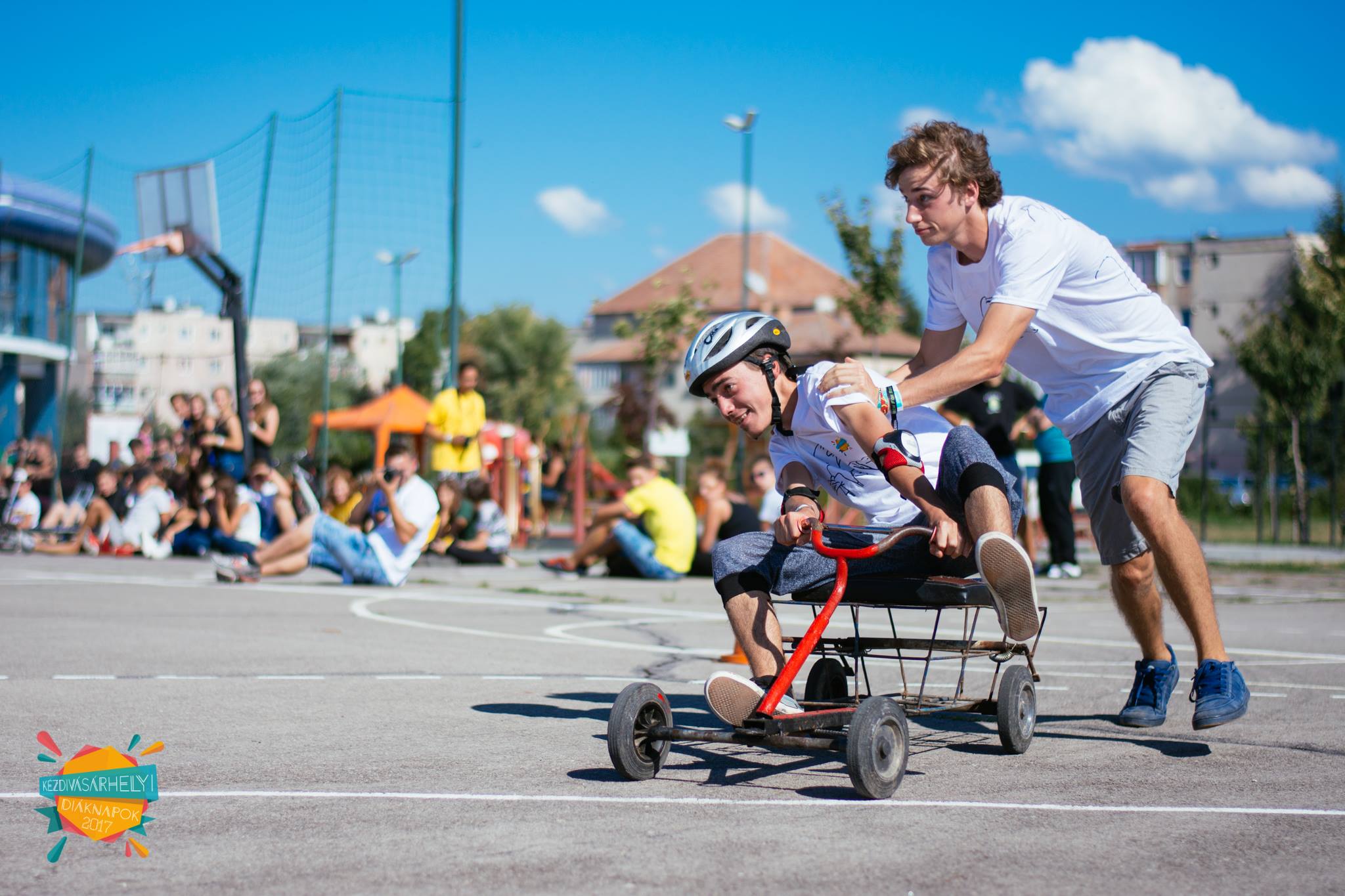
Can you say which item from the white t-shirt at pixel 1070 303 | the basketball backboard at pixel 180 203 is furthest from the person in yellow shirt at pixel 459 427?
the white t-shirt at pixel 1070 303

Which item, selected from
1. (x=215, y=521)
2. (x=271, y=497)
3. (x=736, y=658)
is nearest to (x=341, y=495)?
(x=271, y=497)

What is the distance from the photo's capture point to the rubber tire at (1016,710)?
14.7ft

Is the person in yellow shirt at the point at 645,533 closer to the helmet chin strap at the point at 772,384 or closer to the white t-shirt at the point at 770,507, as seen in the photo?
the white t-shirt at the point at 770,507

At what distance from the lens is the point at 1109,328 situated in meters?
4.96

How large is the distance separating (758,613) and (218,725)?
2.06 m

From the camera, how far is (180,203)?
1947 centimetres

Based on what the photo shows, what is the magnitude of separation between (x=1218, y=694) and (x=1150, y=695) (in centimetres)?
53

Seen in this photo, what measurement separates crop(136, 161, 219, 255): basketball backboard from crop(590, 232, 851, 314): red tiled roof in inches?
2427

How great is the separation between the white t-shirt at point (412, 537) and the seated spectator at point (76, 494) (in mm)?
8760

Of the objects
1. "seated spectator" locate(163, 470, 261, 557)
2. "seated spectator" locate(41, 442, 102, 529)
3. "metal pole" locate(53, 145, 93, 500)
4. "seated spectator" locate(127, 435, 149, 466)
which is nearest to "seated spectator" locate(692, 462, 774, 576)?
"seated spectator" locate(163, 470, 261, 557)

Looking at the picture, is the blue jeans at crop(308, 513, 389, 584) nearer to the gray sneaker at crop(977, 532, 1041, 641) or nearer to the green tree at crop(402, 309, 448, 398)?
the gray sneaker at crop(977, 532, 1041, 641)

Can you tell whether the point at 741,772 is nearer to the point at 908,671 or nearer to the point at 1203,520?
the point at 908,671

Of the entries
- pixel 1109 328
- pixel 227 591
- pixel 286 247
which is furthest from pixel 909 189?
pixel 286 247

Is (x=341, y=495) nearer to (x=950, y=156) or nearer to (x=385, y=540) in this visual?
(x=385, y=540)
